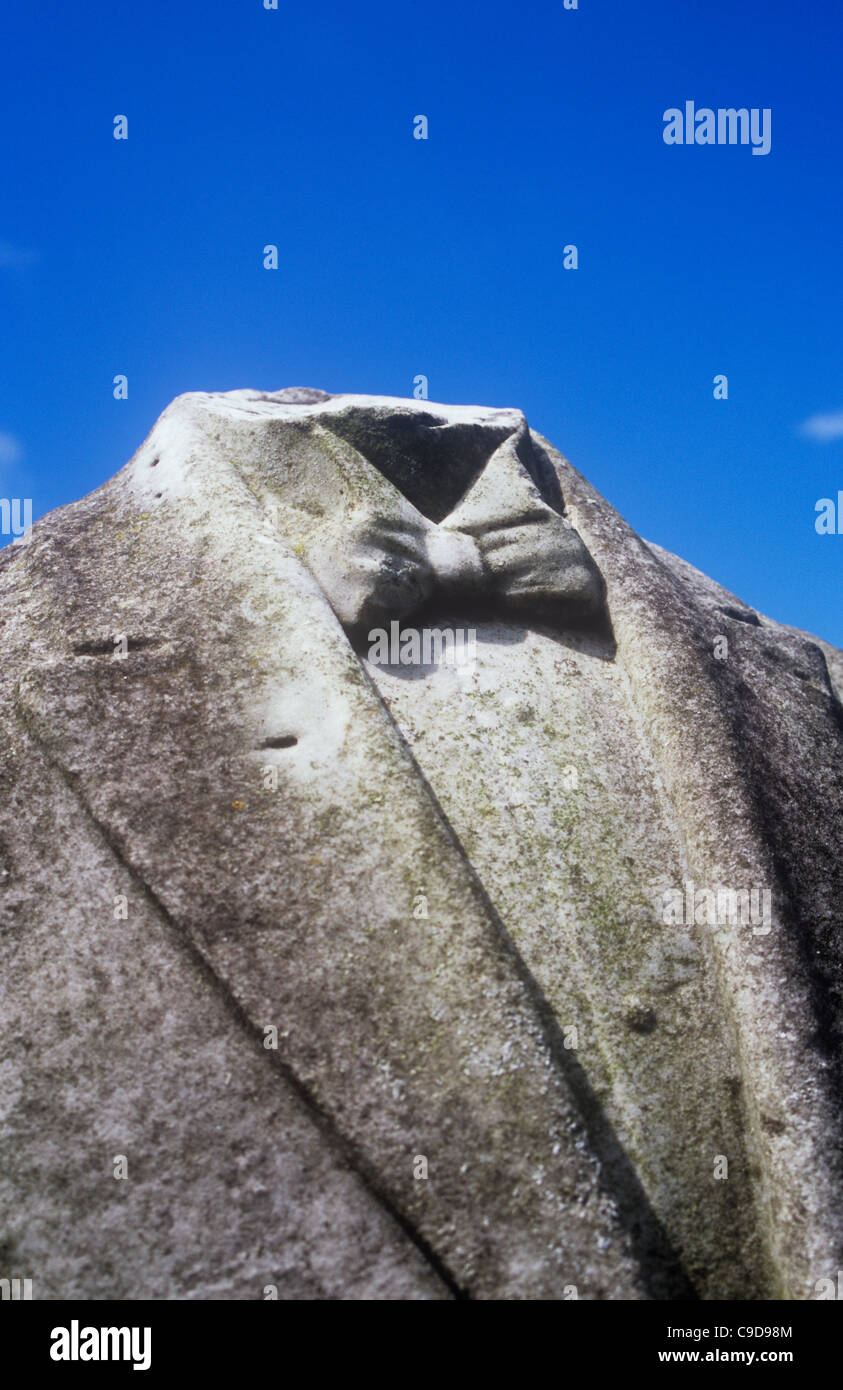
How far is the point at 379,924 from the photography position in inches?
142

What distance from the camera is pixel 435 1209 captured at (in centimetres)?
312

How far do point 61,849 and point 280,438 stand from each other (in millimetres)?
2898

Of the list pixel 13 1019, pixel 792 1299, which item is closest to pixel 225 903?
pixel 13 1019

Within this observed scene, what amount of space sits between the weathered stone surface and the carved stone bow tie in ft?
0.09

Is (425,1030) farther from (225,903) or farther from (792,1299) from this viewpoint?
(792,1299)

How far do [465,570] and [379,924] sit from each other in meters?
2.51

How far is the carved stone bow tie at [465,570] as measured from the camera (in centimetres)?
504

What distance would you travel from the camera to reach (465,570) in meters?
5.50

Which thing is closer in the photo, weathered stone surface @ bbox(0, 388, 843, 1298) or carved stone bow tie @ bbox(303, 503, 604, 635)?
weathered stone surface @ bbox(0, 388, 843, 1298)

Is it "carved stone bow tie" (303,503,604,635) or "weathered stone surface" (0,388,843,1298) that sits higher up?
"carved stone bow tie" (303,503,604,635)

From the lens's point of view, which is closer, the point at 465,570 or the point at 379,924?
the point at 379,924

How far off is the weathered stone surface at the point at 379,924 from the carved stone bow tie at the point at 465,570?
3cm

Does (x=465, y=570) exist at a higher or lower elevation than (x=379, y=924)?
higher

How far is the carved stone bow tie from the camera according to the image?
5039 mm
